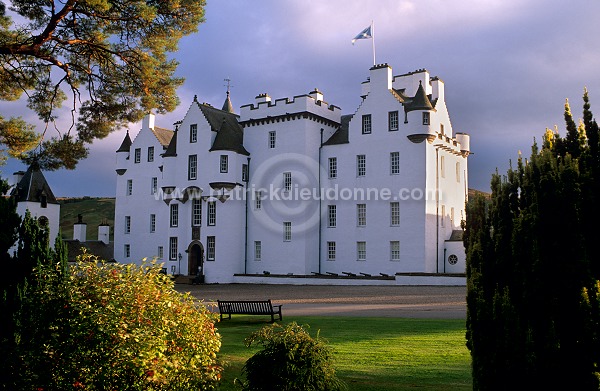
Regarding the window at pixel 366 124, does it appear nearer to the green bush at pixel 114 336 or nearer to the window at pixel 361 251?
the window at pixel 361 251

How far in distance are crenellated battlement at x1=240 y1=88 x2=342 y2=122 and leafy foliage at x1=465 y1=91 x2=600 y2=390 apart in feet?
128

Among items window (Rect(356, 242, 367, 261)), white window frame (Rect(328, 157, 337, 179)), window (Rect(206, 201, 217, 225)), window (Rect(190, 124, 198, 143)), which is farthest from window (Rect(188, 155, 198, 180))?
window (Rect(356, 242, 367, 261))

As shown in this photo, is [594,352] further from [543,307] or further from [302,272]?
[302,272]

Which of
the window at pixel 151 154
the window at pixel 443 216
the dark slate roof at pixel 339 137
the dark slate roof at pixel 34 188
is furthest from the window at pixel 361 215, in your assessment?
the dark slate roof at pixel 34 188

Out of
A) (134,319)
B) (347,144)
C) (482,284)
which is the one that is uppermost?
(347,144)

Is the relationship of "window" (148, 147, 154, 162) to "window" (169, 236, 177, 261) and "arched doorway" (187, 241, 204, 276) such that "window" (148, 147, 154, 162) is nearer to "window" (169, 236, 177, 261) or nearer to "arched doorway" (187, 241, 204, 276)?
"window" (169, 236, 177, 261)

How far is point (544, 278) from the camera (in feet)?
23.5

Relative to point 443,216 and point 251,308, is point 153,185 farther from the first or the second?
point 251,308

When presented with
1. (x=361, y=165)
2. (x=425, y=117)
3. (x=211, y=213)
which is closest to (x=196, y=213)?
(x=211, y=213)

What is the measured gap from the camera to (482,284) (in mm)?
7629

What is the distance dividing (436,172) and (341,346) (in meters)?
29.6

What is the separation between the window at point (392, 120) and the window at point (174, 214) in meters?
20.6

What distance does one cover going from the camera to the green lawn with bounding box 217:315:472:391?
11373mm


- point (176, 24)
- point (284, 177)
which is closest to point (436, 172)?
point (284, 177)
